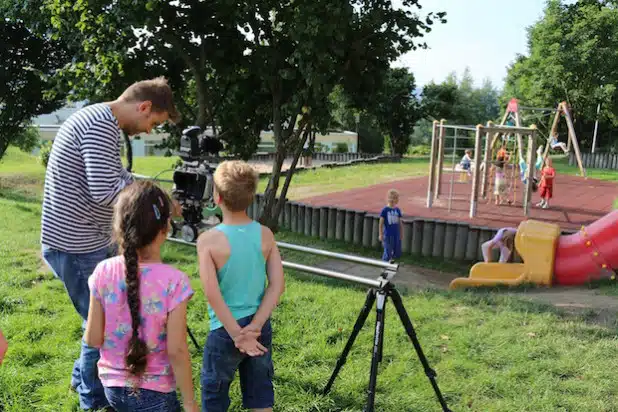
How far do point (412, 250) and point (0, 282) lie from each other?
6.14 metres

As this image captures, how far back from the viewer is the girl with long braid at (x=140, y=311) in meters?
1.92

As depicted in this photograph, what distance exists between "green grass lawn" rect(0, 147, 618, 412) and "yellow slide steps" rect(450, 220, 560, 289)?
132 centimetres

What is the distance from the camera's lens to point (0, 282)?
538 centimetres

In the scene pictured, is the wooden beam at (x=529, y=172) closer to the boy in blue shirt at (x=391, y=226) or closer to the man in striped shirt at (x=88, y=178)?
the boy in blue shirt at (x=391, y=226)

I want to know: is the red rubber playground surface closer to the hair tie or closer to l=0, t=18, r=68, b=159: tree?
the hair tie

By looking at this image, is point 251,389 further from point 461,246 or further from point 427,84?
point 427,84

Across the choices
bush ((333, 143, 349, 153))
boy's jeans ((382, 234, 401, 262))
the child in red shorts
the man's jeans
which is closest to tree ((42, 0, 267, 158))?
boy's jeans ((382, 234, 401, 262))

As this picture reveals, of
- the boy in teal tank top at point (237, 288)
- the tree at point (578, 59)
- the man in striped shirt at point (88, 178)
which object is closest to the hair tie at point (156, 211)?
the boy in teal tank top at point (237, 288)

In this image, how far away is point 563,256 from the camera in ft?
22.5

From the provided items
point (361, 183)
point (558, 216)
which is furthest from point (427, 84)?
point (558, 216)

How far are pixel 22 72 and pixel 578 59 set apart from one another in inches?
1009

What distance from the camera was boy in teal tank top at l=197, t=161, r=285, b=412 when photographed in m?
2.24

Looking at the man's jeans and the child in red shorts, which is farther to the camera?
the child in red shorts

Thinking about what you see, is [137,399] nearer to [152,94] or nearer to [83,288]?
[83,288]
